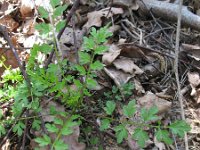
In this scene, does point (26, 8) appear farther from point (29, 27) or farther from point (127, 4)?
point (127, 4)

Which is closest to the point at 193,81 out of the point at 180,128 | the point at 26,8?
the point at 180,128

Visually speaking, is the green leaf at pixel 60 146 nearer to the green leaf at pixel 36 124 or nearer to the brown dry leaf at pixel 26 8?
the green leaf at pixel 36 124

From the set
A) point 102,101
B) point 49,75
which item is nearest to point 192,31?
point 102,101

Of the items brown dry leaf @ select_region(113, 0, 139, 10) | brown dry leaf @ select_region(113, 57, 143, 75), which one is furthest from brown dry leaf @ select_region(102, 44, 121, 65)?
brown dry leaf @ select_region(113, 0, 139, 10)

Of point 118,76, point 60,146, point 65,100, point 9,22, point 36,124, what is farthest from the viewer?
point 9,22

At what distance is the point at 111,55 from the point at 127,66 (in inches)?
5.1

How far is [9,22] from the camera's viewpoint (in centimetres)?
263

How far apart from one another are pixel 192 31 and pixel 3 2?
1527 millimetres

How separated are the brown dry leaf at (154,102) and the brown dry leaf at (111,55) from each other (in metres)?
0.32

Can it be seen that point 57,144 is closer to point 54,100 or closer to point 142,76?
point 54,100

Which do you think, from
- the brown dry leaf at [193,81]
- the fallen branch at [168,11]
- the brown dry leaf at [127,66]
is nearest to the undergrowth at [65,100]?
the brown dry leaf at [127,66]

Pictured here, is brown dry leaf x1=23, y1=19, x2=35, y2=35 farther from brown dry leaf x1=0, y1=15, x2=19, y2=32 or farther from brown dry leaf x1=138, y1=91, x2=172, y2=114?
brown dry leaf x1=138, y1=91, x2=172, y2=114

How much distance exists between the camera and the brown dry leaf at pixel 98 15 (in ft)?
7.99

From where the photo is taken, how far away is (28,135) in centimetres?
180
